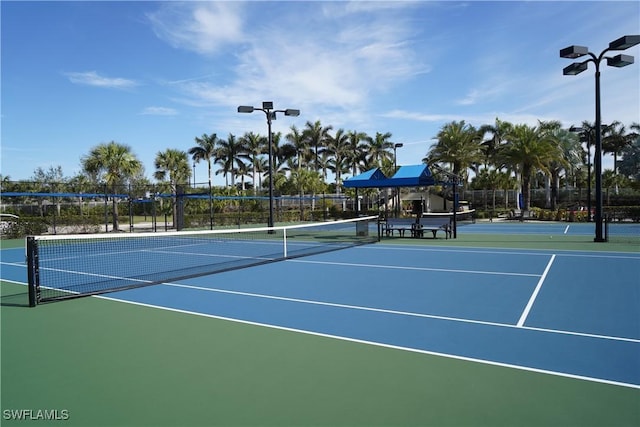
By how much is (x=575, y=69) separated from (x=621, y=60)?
135 centimetres

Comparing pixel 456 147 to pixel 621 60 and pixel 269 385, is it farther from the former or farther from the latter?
pixel 269 385

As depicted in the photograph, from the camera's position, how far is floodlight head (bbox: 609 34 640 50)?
14695 mm

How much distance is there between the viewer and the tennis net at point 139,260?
9.23 meters

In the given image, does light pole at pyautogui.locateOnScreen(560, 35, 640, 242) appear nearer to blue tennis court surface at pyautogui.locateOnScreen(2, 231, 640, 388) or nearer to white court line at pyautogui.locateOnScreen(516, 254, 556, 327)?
blue tennis court surface at pyautogui.locateOnScreen(2, 231, 640, 388)

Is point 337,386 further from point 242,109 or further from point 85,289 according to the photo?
point 242,109

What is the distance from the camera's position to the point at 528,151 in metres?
34.7

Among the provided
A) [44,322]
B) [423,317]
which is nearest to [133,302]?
[44,322]

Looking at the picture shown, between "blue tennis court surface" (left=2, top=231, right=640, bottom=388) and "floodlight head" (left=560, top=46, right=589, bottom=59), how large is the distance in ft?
22.4

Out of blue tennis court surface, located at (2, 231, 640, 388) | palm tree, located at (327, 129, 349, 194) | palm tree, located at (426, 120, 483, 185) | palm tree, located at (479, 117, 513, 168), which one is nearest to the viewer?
blue tennis court surface, located at (2, 231, 640, 388)

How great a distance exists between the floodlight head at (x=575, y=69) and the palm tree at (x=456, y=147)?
23.3 meters

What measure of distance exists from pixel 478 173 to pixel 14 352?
63995 mm

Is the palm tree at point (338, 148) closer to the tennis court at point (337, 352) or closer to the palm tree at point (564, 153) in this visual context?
the palm tree at point (564, 153)

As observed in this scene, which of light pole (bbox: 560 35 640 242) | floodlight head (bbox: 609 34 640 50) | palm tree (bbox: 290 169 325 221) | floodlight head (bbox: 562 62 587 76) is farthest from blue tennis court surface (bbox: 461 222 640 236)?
palm tree (bbox: 290 169 325 221)

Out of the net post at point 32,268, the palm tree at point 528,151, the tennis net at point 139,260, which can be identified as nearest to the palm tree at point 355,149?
the palm tree at point 528,151
